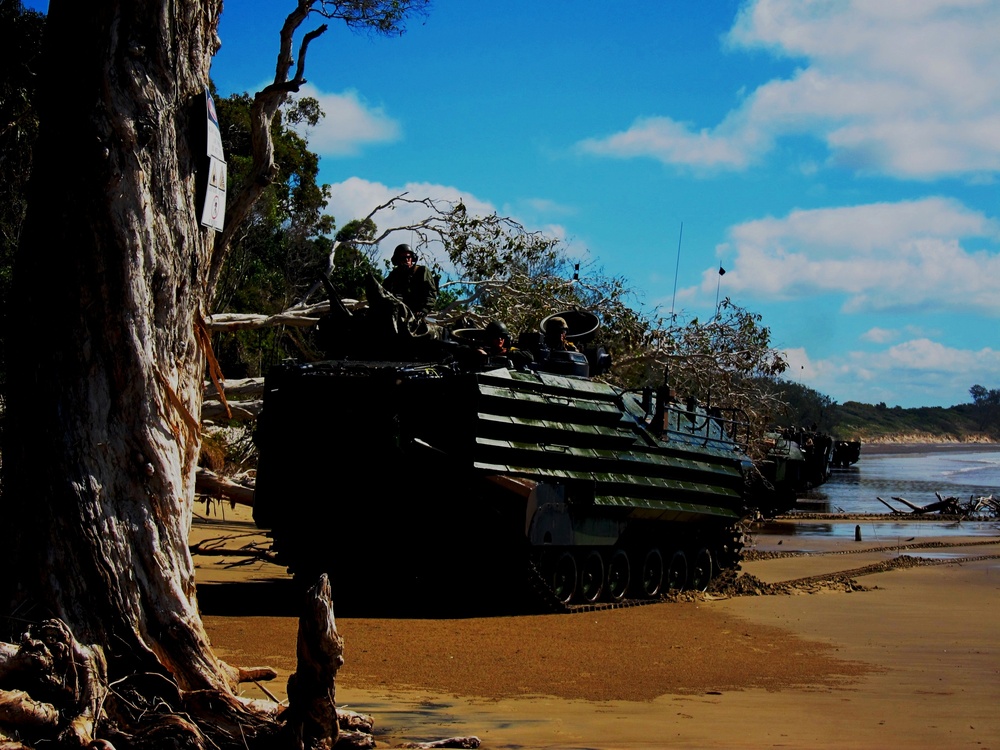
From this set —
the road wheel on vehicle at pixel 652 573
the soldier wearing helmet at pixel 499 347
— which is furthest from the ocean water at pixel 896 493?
the soldier wearing helmet at pixel 499 347

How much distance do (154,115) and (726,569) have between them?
539 inches

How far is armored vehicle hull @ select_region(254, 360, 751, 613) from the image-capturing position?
12812mm

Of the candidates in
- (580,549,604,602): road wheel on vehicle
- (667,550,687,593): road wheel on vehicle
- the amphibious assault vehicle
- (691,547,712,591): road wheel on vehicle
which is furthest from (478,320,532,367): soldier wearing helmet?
(691,547,712,591): road wheel on vehicle

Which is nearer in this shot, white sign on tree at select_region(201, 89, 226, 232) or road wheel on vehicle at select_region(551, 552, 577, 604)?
white sign on tree at select_region(201, 89, 226, 232)

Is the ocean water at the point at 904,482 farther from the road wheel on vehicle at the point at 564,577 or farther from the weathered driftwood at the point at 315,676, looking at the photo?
the weathered driftwood at the point at 315,676

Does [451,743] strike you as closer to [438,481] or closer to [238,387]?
[438,481]

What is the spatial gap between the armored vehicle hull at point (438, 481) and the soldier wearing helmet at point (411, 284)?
138 centimetres

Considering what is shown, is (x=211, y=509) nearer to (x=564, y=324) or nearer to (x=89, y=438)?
(x=564, y=324)

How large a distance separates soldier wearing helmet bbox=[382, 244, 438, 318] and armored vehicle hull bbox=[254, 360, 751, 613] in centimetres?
138

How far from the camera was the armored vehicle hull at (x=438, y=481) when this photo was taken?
12.8 m

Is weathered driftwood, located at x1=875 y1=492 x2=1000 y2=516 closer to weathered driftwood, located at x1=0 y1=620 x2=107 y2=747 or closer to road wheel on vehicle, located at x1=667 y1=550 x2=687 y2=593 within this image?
road wheel on vehicle, located at x1=667 y1=550 x2=687 y2=593

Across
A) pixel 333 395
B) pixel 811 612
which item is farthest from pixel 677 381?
pixel 333 395

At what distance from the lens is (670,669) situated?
392 inches

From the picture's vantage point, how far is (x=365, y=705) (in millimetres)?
7582
